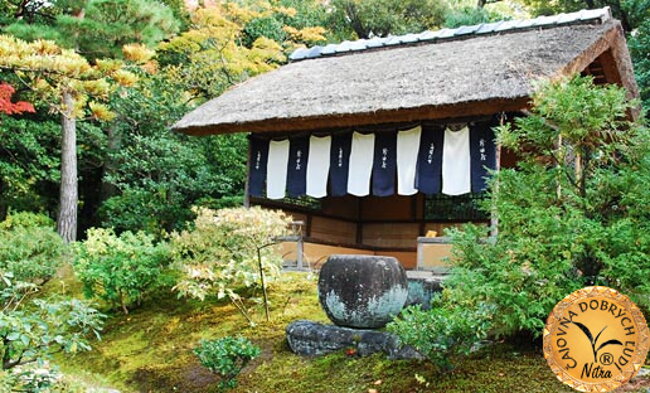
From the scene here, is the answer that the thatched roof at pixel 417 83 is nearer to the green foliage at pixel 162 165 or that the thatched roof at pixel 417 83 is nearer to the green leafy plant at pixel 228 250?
the green foliage at pixel 162 165

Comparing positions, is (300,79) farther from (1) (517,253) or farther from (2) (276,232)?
(1) (517,253)

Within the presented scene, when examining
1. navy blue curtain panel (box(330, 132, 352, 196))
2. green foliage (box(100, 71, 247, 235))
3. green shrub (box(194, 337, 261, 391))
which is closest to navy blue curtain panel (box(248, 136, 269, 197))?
navy blue curtain panel (box(330, 132, 352, 196))

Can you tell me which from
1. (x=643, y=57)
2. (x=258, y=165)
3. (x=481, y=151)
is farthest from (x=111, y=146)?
(x=643, y=57)

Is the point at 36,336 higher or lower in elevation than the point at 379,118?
lower

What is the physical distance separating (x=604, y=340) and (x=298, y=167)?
27.6ft

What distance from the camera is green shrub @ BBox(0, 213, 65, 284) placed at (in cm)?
939

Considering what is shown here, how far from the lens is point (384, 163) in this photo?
10.3 metres

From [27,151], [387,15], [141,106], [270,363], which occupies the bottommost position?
[270,363]

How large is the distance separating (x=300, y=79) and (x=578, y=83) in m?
7.83

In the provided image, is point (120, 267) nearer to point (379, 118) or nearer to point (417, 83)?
point (379, 118)

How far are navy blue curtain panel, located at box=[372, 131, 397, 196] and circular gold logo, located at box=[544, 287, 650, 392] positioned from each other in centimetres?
726

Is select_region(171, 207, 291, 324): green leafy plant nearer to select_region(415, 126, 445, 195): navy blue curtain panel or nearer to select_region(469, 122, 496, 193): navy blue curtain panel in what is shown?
select_region(415, 126, 445, 195): navy blue curtain panel

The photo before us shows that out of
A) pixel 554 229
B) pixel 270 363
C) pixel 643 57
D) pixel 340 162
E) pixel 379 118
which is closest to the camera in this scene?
pixel 554 229

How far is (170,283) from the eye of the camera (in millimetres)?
8617
